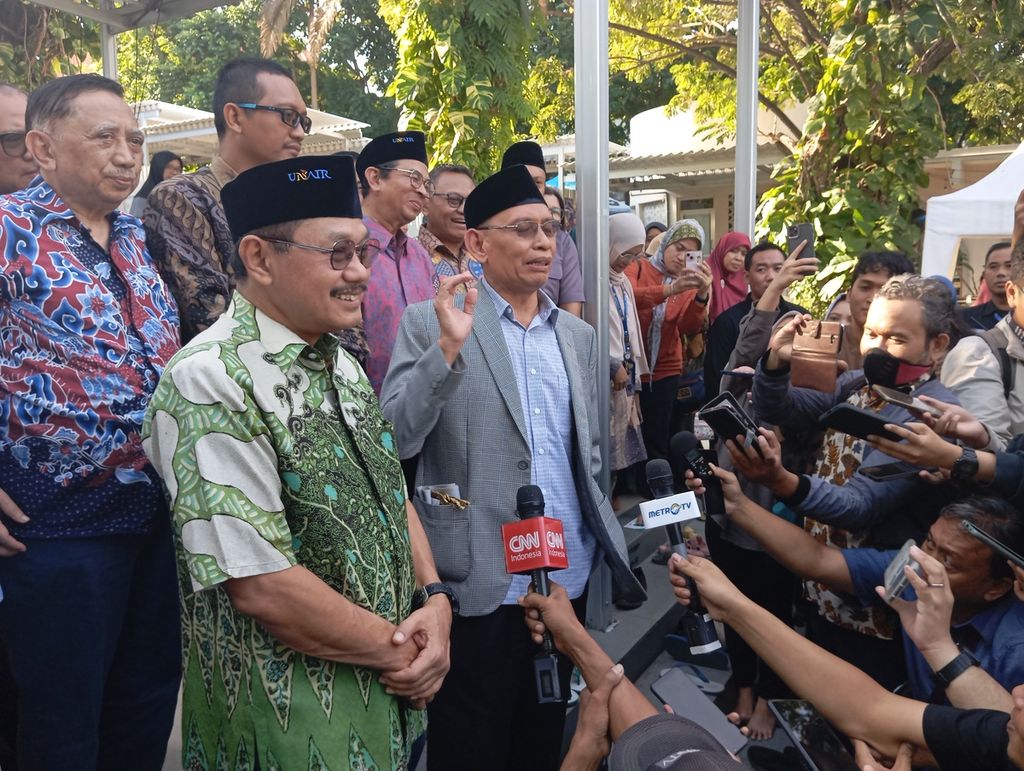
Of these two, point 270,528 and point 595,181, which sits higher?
point 595,181

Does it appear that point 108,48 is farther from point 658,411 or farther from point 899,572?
point 899,572

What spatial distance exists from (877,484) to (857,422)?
402mm

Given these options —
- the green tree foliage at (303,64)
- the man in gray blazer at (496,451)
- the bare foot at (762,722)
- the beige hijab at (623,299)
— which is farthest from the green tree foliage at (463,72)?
the green tree foliage at (303,64)

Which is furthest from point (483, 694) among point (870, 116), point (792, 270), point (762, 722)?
point (870, 116)

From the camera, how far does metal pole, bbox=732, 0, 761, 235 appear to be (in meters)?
6.22

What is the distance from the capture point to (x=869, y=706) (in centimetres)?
221

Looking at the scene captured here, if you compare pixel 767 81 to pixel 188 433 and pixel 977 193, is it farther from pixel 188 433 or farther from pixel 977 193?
pixel 188 433

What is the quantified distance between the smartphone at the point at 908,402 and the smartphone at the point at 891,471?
0.69 ft

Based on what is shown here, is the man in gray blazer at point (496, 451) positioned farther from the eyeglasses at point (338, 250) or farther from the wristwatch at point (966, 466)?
the wristwatch at point (966, 466)

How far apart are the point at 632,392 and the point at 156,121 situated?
30.7 ft

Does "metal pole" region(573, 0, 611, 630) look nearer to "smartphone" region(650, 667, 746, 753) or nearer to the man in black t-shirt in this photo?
the man in black t-shirt

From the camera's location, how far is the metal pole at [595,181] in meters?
3.77

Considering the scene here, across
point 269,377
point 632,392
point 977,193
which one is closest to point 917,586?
point 269,377

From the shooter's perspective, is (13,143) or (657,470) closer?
(657,470)
